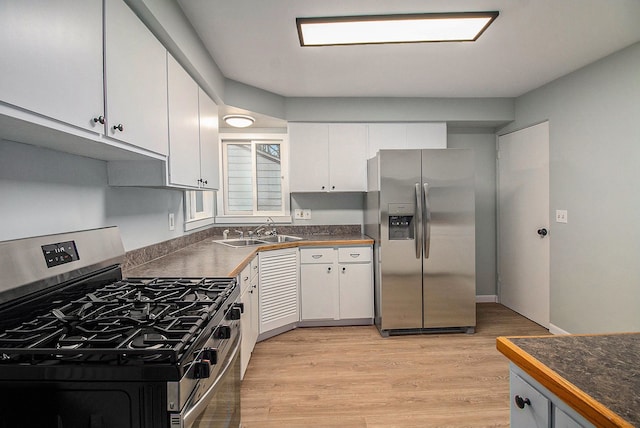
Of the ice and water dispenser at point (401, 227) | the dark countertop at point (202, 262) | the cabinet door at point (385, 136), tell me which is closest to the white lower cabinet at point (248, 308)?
the dark countertop at point (202, 262)

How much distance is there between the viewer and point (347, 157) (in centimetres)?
359

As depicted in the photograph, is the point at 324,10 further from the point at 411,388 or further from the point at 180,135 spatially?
the point at 411,388

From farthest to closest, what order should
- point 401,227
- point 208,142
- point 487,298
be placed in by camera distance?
point 487,298 → point 401,227 → point 208,142

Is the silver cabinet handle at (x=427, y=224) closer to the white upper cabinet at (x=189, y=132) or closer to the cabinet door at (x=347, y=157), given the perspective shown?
the cabinet door at (x=347, y=157)

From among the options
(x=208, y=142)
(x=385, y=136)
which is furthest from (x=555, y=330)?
(x=208, y=142)

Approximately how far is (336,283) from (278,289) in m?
0.61

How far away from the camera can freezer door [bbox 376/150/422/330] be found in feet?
9.94

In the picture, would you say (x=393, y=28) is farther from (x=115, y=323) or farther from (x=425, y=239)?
(x=115, y=323)

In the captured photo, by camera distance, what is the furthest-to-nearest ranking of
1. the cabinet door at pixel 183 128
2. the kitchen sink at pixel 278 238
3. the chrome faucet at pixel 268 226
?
the chrome faucet at pixel 268 226
the kitchen sink at pixel 278 238
the cabinet door at pixel 183 128

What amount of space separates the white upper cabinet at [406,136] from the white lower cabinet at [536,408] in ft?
9.56

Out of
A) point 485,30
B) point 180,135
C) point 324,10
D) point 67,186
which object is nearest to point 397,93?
point 485,30

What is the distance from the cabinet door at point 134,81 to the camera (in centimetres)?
119

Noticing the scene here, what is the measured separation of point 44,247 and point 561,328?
384 centimetres

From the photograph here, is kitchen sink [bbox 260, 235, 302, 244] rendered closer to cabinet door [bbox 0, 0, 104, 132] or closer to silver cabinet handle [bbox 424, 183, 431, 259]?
silver cabinet handle [bbox 424, 183, 431, 259]
